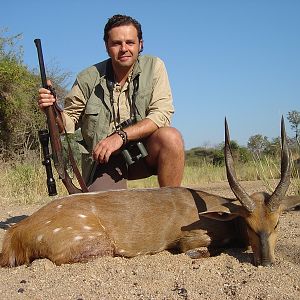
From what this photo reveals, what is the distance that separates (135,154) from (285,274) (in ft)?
8.58

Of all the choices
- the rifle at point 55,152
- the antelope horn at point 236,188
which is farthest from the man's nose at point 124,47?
the antelope horn at point 236,188

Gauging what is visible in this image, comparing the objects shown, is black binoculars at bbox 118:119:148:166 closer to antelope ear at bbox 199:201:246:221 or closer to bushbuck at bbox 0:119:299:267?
bushbuck at bbox 0:119:299:267

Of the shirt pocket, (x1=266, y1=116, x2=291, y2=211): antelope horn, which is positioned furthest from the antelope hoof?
the shirt pocket

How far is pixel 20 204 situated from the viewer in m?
8.47

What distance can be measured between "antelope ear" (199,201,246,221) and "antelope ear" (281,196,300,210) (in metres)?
0.41

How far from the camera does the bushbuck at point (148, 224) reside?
410 cm

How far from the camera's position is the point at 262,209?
4.34m

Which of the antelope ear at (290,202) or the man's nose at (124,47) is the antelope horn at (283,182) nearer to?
the antelope ear at (290,202)

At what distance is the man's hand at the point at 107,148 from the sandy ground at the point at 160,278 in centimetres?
127

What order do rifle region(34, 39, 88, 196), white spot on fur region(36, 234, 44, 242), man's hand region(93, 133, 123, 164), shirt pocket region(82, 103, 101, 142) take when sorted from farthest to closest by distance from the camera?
1. shirt pocket region(82, 103, 101, 142)
2. rifle region(34, 39, 88, 196)
3. man's hand region(93, 133, 123, 164)
4. white spot on fur region(36, 234, 44, 242)

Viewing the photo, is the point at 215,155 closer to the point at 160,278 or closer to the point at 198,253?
the point at 198,253

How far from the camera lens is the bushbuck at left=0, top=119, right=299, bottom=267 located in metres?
4.10

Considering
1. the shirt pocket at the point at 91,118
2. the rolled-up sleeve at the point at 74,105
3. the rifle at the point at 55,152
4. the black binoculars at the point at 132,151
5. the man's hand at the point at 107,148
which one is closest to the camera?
the man's hand at the point at 107,148

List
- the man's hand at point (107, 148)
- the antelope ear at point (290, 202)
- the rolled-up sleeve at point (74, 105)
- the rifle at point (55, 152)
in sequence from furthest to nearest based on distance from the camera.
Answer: the rolled-up sleeve at point (74, 105)
the rifle at point (55, 152)
the man's hand at point (107, 148)
the antelope ear at point (290, 202)
